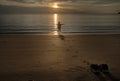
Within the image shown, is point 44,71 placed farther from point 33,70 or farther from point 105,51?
point 105,51

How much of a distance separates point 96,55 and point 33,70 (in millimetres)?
4534

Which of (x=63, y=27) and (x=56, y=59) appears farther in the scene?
(x=63, y=27)

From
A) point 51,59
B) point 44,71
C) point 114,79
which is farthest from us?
point 51,59

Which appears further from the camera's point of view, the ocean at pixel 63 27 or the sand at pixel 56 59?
the ocean at pixel 63 27

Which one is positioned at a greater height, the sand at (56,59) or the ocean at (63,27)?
the sand at (56,59)

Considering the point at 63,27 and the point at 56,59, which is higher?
the point at 56,59

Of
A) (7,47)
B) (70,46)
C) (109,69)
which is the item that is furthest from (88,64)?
(7,47)

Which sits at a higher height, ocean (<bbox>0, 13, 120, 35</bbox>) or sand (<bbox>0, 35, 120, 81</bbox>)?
sand (<bbox>0, 35, 120, 81</bbox>)

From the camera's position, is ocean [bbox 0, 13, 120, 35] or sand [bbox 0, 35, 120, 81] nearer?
sand [bbox 0, 35, 120, 81]

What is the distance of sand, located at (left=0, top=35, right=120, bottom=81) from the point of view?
13242 mm

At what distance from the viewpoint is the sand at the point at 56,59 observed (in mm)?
13242

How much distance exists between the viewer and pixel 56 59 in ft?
54.0

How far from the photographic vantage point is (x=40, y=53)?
18.2m

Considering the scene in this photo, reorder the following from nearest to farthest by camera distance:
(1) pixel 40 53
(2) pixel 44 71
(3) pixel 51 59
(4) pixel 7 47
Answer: (2) pixel 44 71 < (3) pixel 51 59 < (1) pixel 40 53 < (4) pixel 7 47
